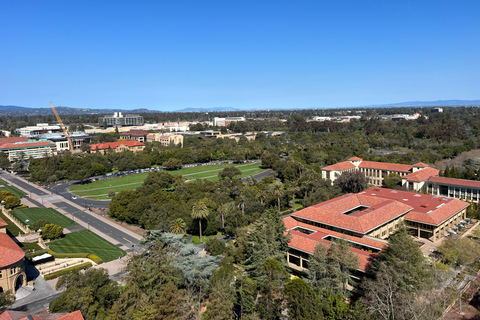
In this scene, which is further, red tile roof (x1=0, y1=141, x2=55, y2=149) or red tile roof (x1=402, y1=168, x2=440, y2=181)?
red tile roof (x1=0, y1=141, x2=55, y2=149)

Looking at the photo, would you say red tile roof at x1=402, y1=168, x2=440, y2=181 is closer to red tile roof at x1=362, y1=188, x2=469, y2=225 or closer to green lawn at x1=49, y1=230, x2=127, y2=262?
red tile roof at x1=362, y1=188, x2=469, y2=225

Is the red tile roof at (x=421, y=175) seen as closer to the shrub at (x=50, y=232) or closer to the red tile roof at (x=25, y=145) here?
the shrub at (x=50, y=232)

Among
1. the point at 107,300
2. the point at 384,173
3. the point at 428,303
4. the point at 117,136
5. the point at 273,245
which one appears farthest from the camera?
the point at 117,136

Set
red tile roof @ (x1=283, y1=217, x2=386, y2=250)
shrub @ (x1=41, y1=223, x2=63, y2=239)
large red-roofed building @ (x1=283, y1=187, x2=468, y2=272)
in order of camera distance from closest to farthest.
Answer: red tile roof @ (x1=283, y1=217, x2=386, y2=250)
large red-roofed building @ (x1=283, y1=187, x2=468, y2=272)
shrub @ (x1=41, y1=223, x2=63, y2=239)

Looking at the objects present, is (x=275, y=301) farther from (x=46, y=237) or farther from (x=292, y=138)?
(x=292, y=138)

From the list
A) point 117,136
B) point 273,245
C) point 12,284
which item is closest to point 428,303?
point 273,245

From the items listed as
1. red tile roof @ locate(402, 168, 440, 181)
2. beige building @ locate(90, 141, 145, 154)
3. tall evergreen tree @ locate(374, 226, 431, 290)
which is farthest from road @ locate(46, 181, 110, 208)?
red tile roof @ locate(402, 168, 440, 181)
